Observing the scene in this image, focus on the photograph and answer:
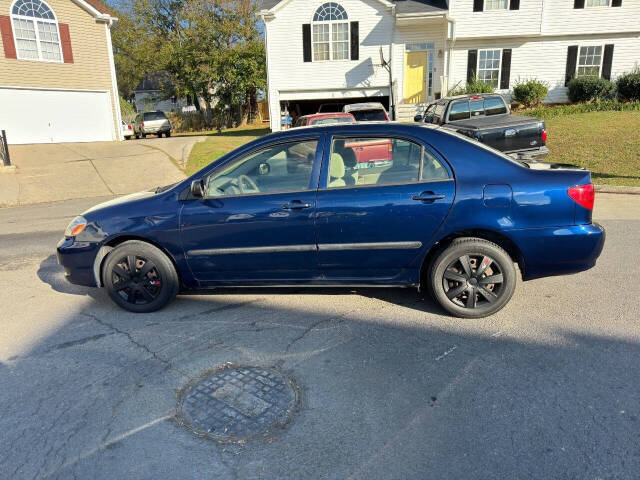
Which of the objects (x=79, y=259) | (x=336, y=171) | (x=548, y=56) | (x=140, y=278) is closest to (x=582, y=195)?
(x=336, y=171)

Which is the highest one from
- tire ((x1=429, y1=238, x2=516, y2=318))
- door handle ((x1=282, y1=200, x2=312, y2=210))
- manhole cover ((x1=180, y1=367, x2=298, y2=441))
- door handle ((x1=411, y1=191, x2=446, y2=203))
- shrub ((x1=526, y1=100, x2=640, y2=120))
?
shrub ((x1=526, y1=100, x2=640, y2=120))

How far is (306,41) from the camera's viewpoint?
72.8 feet

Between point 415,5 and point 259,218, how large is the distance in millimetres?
20725

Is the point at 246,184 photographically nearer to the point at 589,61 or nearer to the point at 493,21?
the point at 493,21

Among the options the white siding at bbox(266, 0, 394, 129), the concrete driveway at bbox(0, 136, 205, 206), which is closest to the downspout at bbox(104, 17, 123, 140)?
the concrete driveway at bbox(0, 136, 205, 206)

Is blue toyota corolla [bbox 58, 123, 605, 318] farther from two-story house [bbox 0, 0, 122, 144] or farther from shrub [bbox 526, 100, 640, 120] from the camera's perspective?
two-story house [bbox 0, 0, 122, 144]

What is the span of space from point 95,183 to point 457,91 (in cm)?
1603

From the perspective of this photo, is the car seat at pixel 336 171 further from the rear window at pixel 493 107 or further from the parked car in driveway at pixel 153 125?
the parked car in driveway at pixel 153 125

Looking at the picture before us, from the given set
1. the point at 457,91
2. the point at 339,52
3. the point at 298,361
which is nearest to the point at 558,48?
the point at 457,91

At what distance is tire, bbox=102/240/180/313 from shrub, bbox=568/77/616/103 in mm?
21857

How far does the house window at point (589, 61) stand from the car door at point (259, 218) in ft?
73.0

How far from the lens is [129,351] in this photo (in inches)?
151

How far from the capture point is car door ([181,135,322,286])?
13.7ft

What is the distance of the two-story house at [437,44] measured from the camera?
2142cm
